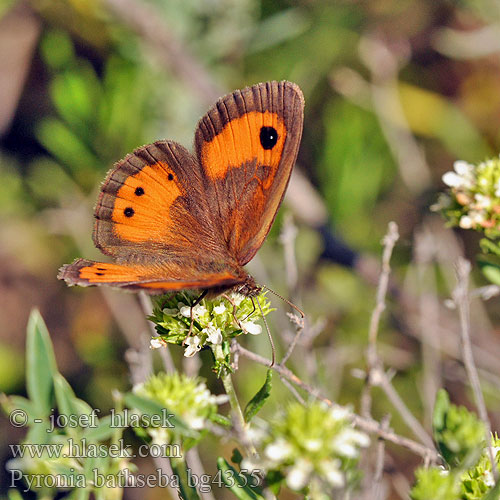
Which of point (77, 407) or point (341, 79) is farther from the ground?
point (341, 79)

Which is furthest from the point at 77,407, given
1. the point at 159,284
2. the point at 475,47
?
the point at 475,47

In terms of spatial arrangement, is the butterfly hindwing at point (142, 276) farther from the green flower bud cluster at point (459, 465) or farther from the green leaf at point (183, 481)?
the green flower bud cluster at point (459, 465)

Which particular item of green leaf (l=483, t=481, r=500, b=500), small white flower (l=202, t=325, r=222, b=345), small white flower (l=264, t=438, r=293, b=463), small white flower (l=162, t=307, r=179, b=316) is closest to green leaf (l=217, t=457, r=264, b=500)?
small white flower (l=264, t=438, r=293, b=463)

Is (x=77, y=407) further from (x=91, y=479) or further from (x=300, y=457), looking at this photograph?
(x=300, y=457)

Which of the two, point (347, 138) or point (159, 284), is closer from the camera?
point (159, 284)

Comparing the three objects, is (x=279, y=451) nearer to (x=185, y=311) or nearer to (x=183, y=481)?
(x=183, y=481)

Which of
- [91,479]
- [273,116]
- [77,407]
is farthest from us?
[273,116]

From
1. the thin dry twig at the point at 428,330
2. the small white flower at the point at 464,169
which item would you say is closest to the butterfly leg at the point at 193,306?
the small white flower at the point at 464,169
